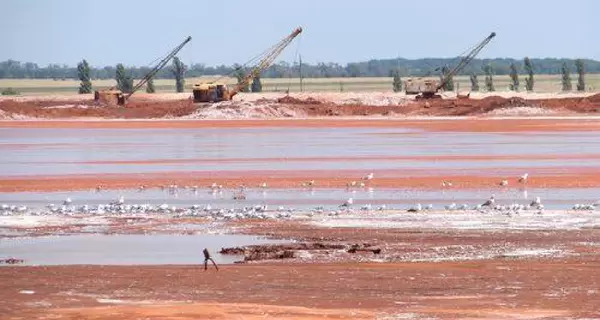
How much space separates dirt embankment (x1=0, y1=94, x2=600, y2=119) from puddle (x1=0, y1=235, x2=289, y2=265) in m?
71.6

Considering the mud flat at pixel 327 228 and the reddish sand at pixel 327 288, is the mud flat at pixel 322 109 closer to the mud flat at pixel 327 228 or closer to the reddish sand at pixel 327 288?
the mud flat at pixel 327 228

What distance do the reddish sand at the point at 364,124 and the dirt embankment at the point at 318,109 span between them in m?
4.65

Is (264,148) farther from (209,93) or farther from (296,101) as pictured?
(209,93)

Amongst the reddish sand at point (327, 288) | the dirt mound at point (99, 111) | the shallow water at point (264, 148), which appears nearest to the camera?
the reddish sand at point (327, 288)

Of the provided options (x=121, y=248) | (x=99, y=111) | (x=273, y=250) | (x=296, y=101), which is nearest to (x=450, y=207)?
(x=273, y=250)

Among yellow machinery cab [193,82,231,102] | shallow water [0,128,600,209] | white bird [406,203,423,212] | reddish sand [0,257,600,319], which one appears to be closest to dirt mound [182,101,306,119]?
yellow machinery cab [193,82,231,102]

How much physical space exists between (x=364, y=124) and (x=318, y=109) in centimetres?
1518

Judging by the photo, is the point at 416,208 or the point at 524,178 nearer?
the point at 416,208

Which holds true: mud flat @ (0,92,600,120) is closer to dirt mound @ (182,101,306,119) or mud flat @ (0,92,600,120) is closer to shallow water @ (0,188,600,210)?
dirt mound @ (182,101,306,119)

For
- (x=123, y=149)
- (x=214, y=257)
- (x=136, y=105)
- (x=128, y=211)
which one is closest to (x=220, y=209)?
(x=128, y=211)

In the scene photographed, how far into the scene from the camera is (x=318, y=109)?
103375 millimetres

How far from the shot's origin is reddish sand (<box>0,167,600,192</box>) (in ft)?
127

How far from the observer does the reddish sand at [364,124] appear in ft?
258

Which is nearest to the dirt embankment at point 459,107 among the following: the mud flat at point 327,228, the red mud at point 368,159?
the mud flat at point 327,228
